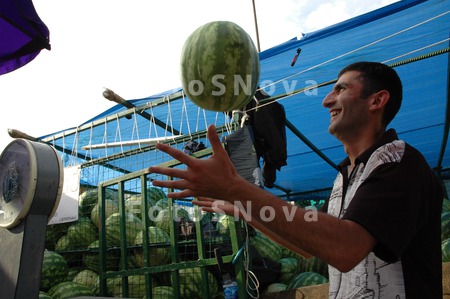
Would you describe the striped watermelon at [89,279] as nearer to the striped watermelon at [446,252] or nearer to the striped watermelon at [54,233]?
the striped watermelon at [54,233]

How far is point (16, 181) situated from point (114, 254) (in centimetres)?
172

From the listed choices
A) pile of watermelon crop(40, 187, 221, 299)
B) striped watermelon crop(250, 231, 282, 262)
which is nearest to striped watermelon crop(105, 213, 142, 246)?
pile of watermelon crop(40, 187, 221, 299)

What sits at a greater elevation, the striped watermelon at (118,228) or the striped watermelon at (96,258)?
the striped watermelon at (118,228)

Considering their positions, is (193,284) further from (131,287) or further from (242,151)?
(242,151)

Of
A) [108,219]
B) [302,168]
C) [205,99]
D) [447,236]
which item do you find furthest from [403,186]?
[302,168]

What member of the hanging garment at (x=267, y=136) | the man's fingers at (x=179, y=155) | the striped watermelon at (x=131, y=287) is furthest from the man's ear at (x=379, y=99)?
the striped watermelon at (x=131, y=287)

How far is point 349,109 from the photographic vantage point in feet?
4.97

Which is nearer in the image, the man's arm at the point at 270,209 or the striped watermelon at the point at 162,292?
the man's arm at the point at 270,209

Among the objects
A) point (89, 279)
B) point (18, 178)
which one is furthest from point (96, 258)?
point (18, 178)

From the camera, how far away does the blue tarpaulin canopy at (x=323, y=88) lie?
3543 millimetres

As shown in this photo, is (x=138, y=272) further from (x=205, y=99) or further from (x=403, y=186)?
(x=403, y=186)

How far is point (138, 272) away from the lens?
3.32 m

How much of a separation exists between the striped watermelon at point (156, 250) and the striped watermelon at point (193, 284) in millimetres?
328

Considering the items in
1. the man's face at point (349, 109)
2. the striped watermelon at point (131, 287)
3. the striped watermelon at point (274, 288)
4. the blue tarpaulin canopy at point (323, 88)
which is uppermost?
the blue tarpaulin canopy at point (323, 88)
